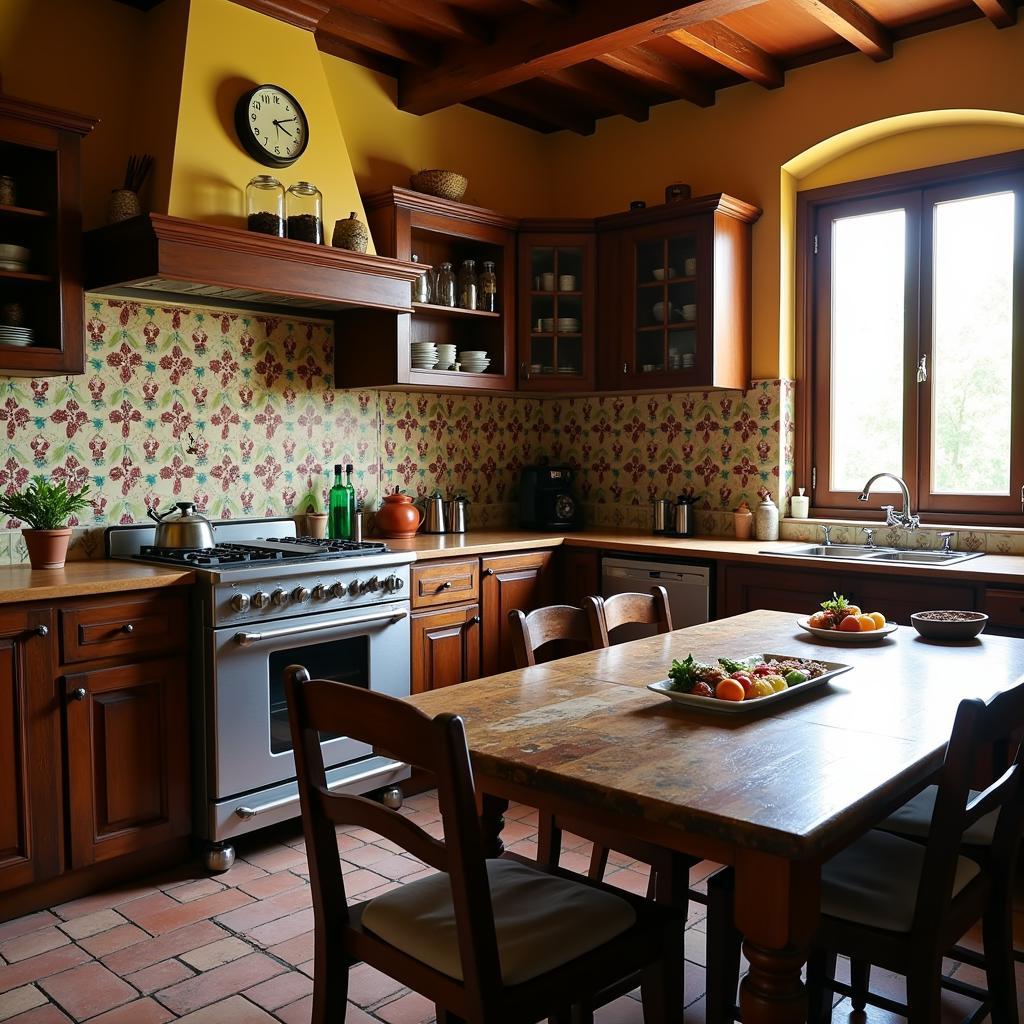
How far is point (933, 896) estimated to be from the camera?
5.16 ft

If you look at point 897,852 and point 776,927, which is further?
point 897,852

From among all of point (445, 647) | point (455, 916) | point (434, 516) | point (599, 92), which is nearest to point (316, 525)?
point (434, 516)

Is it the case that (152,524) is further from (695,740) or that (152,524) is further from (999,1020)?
(999,1020)

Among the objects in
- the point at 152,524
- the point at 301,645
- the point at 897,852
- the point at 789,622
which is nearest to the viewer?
the point at 897,852

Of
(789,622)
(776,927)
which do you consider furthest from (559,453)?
(776,927)

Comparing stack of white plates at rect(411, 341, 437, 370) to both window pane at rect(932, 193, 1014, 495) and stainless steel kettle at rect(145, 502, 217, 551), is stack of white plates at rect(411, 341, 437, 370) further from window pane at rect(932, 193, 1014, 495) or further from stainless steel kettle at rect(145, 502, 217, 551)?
window pane at rect(932, 193, 1014, 495)

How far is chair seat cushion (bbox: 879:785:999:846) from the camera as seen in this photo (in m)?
1.95

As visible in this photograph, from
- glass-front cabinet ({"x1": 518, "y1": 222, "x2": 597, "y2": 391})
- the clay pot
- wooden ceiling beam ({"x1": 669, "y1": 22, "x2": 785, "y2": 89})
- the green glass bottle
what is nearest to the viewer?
wooden ceiling beam ({"x1": 669, "y1": 22, "x2": 785, "y2": 89})

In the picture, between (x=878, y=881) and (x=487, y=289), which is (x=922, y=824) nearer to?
(x=878, y=881)

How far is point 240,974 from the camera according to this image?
2.46 metres

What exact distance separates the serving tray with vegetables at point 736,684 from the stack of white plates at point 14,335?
87.7 inches

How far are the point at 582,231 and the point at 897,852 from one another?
341 cm

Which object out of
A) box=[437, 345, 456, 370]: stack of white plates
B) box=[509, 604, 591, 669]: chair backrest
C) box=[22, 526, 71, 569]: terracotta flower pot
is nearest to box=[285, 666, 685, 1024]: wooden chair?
box=[509, 604, 591, 669]: chair backrest

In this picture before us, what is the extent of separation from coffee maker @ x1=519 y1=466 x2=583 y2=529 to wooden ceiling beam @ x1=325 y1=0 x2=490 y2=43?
193cm
